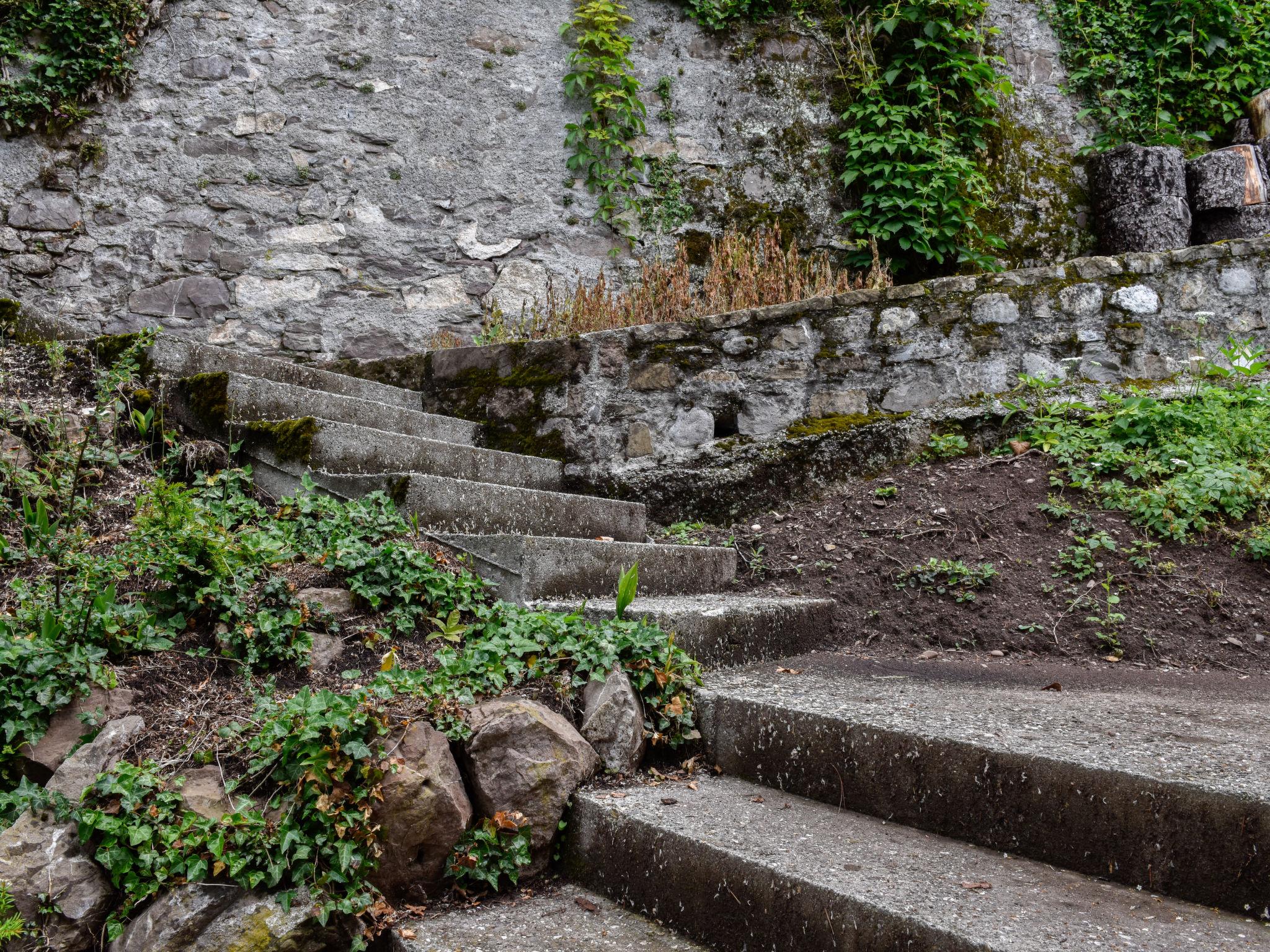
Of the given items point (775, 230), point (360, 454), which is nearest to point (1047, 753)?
point (360, 454)

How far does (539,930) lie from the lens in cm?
175

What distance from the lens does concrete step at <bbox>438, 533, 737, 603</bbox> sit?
9.21 feet

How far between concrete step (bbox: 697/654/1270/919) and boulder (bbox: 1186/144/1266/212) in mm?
4036

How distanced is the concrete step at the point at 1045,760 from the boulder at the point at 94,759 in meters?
1.36

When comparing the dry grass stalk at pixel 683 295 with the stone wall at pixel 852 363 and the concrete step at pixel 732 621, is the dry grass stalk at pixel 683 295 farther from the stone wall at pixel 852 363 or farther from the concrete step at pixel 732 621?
the concrete step at pixel 732 621

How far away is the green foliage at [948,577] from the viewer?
3.22 m

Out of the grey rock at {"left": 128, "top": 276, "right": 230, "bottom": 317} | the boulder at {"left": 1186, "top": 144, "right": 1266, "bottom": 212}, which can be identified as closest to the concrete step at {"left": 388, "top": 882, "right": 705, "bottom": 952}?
the grey rock at {"left": 128, "top": 276, "right": 230, "bottom": 317}

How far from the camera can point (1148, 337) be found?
395 cm

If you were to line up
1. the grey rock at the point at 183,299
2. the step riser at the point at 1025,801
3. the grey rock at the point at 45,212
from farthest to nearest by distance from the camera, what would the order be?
1. the grey rock at the point at 183,299
2. the grey rock at the point at 45,212
3. the step riser at the point at 1025,801

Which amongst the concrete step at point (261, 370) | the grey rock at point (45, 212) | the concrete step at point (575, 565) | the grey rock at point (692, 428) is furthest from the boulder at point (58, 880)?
the grey rock at point (45, 212)

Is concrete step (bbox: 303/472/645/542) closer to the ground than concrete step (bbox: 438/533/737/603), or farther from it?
farther from it

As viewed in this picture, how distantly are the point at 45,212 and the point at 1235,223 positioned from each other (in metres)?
7.31

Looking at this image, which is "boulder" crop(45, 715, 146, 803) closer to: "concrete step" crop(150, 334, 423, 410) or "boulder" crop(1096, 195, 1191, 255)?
"concrete step" crop(150, 334, 423, 410)

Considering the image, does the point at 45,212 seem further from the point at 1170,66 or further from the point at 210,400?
the point at 1170,66
